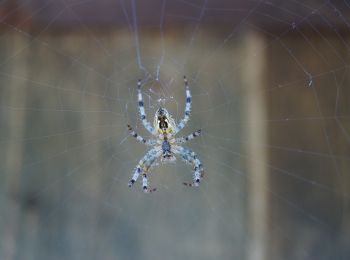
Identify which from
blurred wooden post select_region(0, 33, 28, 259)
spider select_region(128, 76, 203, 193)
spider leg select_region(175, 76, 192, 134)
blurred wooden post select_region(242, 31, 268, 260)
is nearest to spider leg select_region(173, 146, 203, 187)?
spider select_region(128, 76, 203, 193)

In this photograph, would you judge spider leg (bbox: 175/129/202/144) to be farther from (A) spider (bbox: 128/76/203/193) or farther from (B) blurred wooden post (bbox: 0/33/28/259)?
(B) blurred wooden post (bbox: 0/33/28/259)

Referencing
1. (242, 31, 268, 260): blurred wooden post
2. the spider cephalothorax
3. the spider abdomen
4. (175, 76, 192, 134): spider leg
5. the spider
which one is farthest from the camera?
the spider abdomen

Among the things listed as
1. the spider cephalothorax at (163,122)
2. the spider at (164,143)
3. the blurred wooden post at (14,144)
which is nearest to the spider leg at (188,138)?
the spider at (164,143)

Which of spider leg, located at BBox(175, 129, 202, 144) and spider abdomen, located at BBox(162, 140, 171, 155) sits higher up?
spider leg, located at BBox(175, 129, 202, 144)

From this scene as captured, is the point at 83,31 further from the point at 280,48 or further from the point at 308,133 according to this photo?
the point at 308,133

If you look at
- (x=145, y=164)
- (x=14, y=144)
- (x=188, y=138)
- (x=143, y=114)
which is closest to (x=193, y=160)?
(x=188, y=138)

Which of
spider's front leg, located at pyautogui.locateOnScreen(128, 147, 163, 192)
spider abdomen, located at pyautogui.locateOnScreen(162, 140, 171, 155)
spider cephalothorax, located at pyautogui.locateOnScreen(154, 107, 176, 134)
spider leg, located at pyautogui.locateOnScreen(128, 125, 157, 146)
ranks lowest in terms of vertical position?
spider's front leg, located at pyautogui.locateOnScreen(128, 147, 163, 192)
